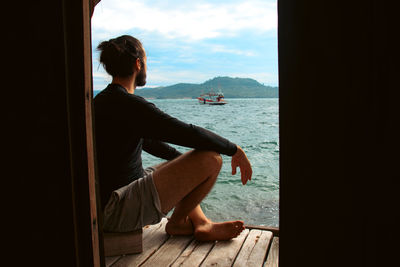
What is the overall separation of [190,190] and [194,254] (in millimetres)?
365

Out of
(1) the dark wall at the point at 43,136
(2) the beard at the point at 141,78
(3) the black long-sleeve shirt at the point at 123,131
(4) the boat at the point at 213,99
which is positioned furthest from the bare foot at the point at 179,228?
(4) the boat at the point at 213,99

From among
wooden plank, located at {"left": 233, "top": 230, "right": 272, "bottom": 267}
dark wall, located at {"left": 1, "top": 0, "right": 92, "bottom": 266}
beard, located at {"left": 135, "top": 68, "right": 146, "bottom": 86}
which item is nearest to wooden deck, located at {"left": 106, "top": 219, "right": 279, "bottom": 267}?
wooden plank, located at {"left": 233, "top": 230, "right": 272, "bottom": 267}

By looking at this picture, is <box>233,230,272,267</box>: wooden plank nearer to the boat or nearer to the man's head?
the man's head

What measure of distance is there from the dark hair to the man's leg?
61 cm

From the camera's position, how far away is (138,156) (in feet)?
5.89

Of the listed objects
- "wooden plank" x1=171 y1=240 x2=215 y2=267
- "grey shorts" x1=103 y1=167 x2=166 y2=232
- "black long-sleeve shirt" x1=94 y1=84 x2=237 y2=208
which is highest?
"black long-sleeve shirt" x1=94 y1=84 x2=237 y2=208

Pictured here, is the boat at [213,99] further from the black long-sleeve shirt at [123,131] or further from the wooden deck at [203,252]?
the black long-sleeve shirt at [123,131]

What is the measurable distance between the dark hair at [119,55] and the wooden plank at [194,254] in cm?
109

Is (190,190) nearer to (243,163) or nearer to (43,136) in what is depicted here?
(243,163)

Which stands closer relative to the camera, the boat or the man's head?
the man's head

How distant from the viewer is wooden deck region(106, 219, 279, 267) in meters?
1.68

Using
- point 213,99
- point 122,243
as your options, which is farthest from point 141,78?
point 213,99
